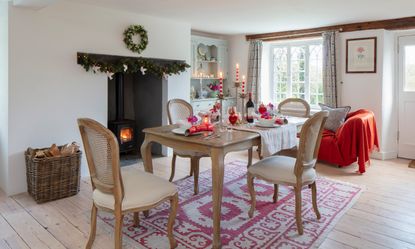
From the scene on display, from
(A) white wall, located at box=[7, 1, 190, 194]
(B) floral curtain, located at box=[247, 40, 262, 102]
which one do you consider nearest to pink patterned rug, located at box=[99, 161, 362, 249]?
(A) white wall, located at box=[7, 1, 190, 194]

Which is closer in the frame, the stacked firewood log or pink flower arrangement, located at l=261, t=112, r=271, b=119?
pink flower arrangement, located at l=261, t=112, r=271, b=119

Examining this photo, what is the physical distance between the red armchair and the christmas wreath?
2922 mm

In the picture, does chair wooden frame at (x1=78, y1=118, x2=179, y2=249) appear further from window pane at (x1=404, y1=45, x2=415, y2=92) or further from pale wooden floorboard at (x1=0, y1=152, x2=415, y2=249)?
window pane at (x1=404, y1=45, x2=415, y2=92)

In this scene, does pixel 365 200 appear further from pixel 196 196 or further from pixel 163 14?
pixel 163 14

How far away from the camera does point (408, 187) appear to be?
12.1 feet

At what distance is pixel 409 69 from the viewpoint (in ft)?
16.0

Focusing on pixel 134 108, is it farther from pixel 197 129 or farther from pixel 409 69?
pixel 409 69

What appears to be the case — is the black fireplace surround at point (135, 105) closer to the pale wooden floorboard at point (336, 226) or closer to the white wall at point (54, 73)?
the white wall at point (54, 73)

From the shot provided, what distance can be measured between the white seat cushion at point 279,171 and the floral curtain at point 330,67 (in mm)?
2786

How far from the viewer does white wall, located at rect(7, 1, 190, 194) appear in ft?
11.0

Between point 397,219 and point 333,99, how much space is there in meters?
2.71

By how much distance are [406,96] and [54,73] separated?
199 inches

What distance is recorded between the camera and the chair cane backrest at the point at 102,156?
1.93 m

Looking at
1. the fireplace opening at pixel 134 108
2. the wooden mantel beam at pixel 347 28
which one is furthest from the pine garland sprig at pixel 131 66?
the wooden mantel beam at pixel 347 28
